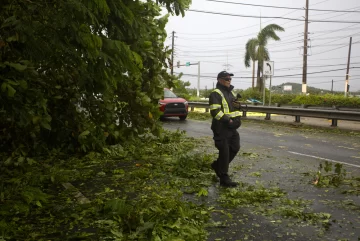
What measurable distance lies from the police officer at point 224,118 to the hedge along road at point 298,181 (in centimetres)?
39

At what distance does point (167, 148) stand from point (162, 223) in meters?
5.48

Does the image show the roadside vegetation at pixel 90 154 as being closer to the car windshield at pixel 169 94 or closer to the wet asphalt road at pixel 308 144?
the wet asphalt road at pixel 308 144

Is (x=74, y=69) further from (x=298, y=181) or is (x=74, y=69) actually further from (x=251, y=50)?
(x=251, y=50)

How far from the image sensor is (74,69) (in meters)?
6.37

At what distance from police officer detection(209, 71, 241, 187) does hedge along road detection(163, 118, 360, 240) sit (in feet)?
1.28

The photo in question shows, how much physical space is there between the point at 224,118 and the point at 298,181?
6.34 ft

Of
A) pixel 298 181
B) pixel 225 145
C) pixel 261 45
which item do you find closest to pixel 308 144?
pixel 298 181

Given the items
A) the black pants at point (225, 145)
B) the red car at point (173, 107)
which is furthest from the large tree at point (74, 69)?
the red car at point (173, 107)

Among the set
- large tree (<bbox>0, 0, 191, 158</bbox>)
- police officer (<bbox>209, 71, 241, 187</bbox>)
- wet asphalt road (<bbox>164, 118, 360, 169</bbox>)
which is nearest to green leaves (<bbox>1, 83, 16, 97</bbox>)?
large tree (<bbox>0, 0, 191, 158</bbox>)

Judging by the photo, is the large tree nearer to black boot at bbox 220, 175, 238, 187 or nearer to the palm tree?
black boot at bbox 220, 175, 238, 187

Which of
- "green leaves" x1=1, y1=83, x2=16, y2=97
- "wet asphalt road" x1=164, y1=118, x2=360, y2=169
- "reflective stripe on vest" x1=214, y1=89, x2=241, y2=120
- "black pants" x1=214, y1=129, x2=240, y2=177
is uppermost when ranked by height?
"green leaves" x1=1, y1=83, x2=16, y2=97

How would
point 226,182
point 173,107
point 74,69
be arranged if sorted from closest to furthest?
point 226,182 → point 74,69 → point 173,107

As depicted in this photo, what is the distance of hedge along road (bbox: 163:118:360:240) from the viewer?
424 cm

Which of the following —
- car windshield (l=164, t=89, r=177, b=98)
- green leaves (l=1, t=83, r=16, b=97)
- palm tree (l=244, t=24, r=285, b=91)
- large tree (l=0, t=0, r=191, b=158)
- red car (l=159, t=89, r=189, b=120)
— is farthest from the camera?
palm tree (l=244, t=24, r=285, b=91)
